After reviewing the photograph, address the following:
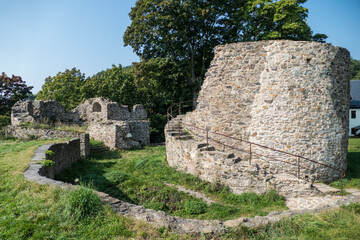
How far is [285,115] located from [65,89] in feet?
92.1

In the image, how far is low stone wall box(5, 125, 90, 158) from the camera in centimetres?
1379

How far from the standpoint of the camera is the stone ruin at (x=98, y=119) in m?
16.8

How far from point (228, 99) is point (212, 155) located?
8.75 ft

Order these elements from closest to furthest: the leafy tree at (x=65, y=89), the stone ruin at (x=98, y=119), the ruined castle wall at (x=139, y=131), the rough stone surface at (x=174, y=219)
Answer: the rough stone surface at (x=174, y=219) < the stone ruin at (x=98, y=119) < the ruined castle wall at (x=139, y=131) < the leafy tree at (x=65, y=89)

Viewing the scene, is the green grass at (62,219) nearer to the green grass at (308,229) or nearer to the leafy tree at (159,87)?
the green grass at (308,229)

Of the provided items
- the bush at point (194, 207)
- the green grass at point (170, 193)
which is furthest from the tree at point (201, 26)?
the bush at point (194, 207)

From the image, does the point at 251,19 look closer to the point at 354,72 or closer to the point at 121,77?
the point at 121,77

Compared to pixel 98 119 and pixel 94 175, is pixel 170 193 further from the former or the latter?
pixel 98 119

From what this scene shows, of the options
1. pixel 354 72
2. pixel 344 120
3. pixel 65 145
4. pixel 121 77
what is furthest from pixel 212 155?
pixel 354 72

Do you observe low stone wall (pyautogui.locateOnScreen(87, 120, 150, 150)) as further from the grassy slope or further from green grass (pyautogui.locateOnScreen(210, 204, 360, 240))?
green grass (pyautogui.locateOnScreen(210, 204, 360, 240))

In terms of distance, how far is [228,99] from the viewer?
34.2 ft

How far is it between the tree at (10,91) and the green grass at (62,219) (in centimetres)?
2583

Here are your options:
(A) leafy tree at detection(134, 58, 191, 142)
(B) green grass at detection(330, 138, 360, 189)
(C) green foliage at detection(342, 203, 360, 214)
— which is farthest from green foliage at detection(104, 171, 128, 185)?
(A) leafy tree at detection(134, 58, 191, 142)

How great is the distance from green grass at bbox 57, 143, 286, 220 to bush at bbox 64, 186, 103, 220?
2.74m
